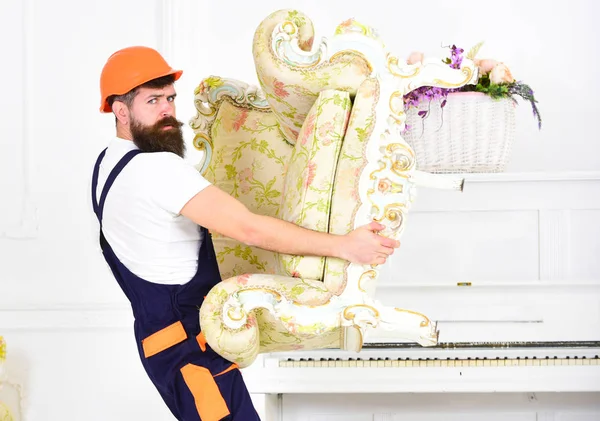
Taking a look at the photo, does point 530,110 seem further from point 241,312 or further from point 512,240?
point 241,312

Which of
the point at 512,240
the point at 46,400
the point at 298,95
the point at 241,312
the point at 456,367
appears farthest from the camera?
the point at 46,400

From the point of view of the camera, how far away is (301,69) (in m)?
2.05

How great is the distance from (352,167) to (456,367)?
3.35ft

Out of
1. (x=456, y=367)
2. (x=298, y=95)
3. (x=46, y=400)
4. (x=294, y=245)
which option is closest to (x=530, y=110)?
(x=456, y=367)

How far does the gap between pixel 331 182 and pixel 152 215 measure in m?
0.46

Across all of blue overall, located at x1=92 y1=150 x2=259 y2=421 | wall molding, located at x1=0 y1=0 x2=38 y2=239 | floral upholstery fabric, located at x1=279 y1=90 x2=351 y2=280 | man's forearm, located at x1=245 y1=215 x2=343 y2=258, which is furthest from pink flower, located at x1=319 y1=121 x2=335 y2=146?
wall molding, located at x1=0 y1=0 x2=38 y2=239

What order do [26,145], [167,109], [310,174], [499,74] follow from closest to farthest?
[310,174], [167,109], [499,74], [26,145]

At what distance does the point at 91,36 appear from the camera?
3734 millimetres

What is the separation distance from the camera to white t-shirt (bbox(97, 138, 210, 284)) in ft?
6.15

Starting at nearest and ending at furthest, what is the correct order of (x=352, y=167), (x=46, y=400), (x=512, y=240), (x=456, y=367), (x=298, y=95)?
(x=352, y=167) < (x=298, y=95) < (x=456, y=367) < (x=512, y=240) < (x=46, y=400)

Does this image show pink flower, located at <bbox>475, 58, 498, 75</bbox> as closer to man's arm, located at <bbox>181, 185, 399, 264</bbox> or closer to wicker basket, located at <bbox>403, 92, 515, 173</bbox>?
wicker basket, located at <bbox>403, 92, 515, 173</bbox>

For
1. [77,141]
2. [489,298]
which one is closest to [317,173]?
[489,298]

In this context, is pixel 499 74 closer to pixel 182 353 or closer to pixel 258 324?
pixel 258 324

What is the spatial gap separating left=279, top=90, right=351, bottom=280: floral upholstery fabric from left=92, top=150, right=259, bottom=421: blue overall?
0.27 m
